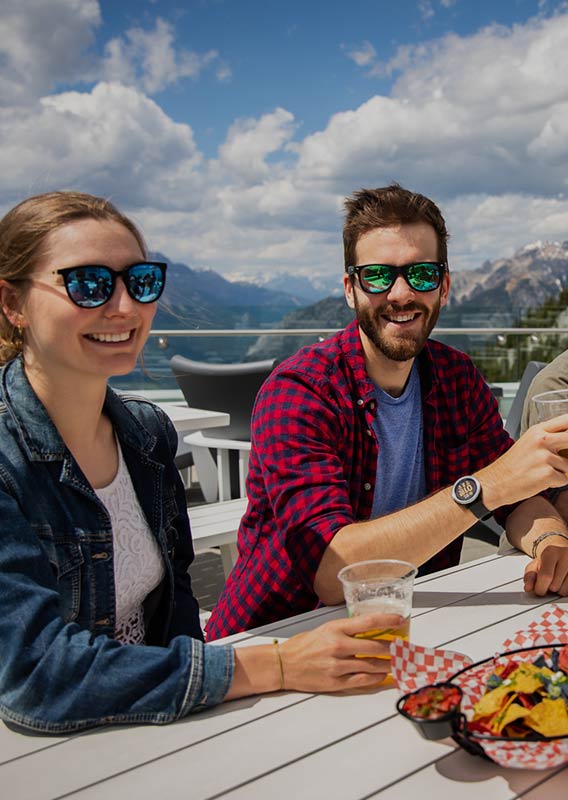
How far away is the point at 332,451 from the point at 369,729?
0.84 meters

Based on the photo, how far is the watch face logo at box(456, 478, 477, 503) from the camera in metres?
1.60

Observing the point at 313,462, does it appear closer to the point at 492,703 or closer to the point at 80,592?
the point at 80,592

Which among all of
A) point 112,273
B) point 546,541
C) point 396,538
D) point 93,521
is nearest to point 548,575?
point 546,541

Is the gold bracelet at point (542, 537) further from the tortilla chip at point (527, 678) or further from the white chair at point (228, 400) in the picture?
the white chair at point (228, 400)

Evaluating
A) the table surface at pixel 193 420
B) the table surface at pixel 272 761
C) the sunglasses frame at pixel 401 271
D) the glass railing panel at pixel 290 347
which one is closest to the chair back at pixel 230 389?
the glass railing panel at pixel 290 347

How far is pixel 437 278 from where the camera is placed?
2033 mm

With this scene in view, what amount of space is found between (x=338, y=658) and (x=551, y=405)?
0.66 m

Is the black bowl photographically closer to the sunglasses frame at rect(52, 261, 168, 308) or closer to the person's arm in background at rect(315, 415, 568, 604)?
the person's arm in background at rect(315, 415, 568, 604)

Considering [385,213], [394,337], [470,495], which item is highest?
[385,213]

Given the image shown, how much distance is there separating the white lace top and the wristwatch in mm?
660

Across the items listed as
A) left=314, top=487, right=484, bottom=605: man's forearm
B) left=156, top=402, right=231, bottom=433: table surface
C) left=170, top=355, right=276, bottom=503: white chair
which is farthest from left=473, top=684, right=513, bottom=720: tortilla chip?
left=170, top=355, right=276, bottom=503: white chair

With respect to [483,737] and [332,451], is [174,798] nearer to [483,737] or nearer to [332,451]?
[483,737]

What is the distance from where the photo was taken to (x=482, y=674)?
1088 mm

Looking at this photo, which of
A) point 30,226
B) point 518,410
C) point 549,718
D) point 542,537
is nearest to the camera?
point 549,718
